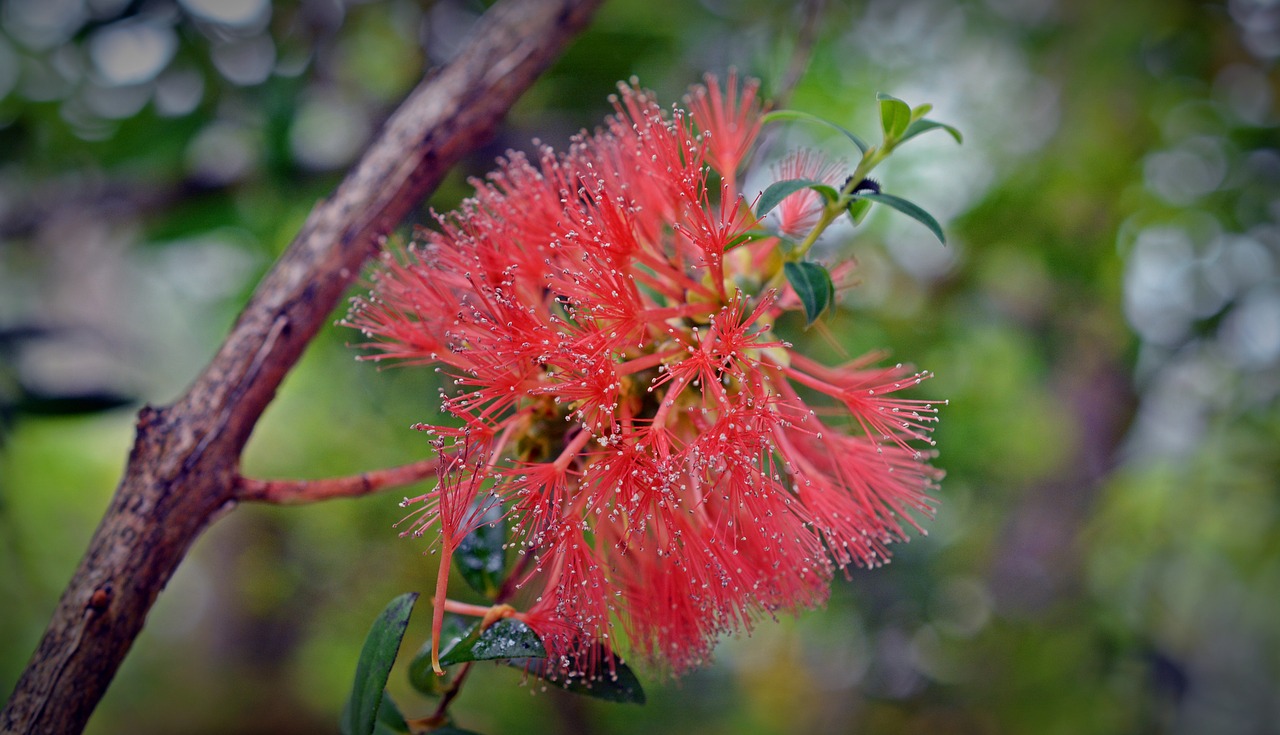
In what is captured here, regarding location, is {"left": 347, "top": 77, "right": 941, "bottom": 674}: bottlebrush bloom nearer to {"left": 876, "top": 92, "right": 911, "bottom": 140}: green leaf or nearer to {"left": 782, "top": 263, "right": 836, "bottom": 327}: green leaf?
{"left": 782, "top": 263, "right": 836, "bottom": 327}: green leaf

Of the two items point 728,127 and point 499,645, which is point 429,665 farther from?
point 728,127

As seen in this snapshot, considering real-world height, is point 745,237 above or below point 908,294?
below

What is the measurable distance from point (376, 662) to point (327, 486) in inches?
8.2

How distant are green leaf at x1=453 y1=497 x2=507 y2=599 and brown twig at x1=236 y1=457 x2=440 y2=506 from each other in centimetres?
8

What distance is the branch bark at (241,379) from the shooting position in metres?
0.76

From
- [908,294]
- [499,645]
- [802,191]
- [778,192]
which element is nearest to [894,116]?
[778,192]

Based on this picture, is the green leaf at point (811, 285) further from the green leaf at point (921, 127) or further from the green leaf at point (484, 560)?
the green leaf at point (484, 560)

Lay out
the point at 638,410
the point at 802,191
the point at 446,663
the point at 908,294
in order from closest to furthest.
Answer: the point at 446,663 < the point at 638,410 < the point at 802,191 < the point at 908,294

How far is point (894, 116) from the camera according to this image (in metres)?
0.74

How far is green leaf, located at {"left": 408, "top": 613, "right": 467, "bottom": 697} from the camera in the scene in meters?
0.83

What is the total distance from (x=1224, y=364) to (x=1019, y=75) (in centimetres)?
99

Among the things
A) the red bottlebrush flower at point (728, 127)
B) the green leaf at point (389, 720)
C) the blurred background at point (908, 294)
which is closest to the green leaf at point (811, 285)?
the red bottlebrush flower at point (728, 127)

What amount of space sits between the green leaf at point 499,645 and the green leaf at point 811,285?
380 millimetres

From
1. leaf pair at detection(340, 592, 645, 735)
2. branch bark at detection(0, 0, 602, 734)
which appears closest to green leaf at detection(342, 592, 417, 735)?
leaf pair at detection(340, 592, 645, 735)
